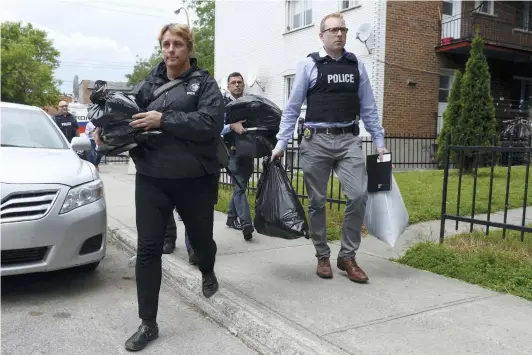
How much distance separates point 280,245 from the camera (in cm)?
545

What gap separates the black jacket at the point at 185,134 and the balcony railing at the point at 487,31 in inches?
492

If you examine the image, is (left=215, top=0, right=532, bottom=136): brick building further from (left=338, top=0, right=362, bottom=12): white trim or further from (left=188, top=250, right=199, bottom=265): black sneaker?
(left=188, top=250, right=199, bottom=265): black sneaker

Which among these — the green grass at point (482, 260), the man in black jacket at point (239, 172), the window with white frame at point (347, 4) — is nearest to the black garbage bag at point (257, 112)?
the man in black jacket at point (239, 172)

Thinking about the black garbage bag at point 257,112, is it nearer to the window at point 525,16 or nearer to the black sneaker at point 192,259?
the black sneaker at point 192,259

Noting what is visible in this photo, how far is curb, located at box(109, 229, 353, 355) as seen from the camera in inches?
114

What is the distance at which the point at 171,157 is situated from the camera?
10.1 feet

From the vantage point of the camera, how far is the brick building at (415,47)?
13875mm

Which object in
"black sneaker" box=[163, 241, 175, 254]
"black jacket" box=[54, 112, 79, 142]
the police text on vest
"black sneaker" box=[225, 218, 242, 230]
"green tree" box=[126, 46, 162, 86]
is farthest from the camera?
"green tree" box=[126, 46, 162, 86]

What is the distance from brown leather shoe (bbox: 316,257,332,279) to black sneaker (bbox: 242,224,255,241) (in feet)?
4.80

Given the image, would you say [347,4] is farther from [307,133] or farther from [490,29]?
[307,133]

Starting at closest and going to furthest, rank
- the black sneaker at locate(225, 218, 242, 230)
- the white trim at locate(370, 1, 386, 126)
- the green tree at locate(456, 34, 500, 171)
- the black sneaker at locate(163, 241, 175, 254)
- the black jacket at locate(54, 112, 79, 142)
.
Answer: the black sneaker at locate(163, 241, 175, 254) < the black sneaker at locate(225, 218, 242, 230) < the green tree at locate(456, 34, 500, 171) < the black jacket at locate(54, 112, 79, 142) < the white trim at locate(370, 1, 386, 126)

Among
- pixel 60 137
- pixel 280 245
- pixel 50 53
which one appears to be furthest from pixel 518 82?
pixel 50 53

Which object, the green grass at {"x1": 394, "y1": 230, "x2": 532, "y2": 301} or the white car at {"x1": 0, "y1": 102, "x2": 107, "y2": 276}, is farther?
the green grass at {"x1": 394, "y1": 230, "x2": 532, "y2": 301}

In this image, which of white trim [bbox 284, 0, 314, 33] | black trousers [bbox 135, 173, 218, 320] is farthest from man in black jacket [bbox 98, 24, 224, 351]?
white trim [bbox 284, 0, 314, 33]
